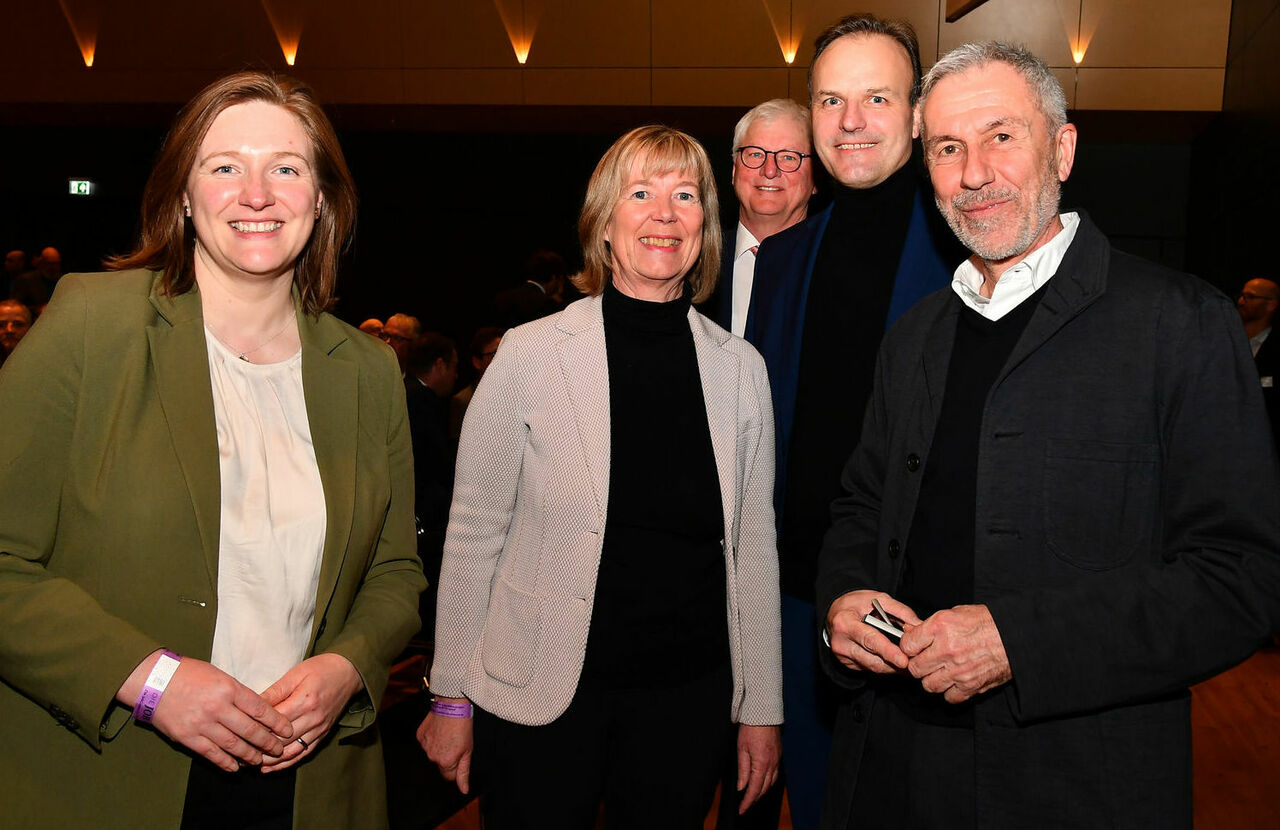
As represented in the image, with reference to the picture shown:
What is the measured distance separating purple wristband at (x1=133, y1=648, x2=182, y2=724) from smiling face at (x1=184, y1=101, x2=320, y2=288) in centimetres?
65

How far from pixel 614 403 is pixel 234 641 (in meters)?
0.86

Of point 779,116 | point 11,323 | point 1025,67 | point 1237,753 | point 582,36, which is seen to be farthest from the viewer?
point 582,36

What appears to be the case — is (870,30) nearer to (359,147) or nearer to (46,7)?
(359,147)

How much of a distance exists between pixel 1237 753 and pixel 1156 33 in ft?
22.3

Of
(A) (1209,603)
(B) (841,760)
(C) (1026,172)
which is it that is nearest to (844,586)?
(B) (841,760)

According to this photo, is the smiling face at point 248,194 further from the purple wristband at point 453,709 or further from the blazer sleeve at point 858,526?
the blazer sleeve at point 858,526

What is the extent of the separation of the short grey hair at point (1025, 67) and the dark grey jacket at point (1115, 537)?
0.24 meters

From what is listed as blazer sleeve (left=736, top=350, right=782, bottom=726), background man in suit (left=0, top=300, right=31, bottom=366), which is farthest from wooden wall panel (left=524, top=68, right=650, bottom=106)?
blazer sleeve (left=736, top=350, right=782, bottom=726)

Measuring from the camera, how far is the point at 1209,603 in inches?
52.5

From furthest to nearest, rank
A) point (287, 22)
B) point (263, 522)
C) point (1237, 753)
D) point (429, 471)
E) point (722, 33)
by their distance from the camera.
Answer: point (287, 22), point (722, 33), point (429, 471), point (1237, 753), point (263, 522)

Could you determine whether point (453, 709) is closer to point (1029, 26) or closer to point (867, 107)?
point (867, 107)

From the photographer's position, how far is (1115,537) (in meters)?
1.44

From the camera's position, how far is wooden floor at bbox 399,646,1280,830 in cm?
367

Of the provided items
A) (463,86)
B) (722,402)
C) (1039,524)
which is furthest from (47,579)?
(463,86)
